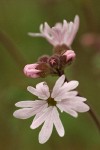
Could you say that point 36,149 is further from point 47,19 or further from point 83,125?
point 47,19

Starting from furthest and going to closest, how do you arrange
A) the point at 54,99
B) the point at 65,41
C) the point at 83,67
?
the point at 83,67, the point at 65,41, the point at 54,99

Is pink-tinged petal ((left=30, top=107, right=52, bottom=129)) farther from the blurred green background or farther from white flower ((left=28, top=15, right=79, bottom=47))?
the blurred green background

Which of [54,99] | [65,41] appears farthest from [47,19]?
[54,99]

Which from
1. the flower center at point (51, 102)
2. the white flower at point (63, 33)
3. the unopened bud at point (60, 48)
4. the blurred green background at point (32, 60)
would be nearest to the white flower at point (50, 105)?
the flower center at point (51, 102)

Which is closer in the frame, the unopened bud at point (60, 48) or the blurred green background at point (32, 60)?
the unopened bud at point (60, 48)

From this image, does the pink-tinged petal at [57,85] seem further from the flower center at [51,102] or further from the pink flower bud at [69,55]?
the pink flower bud at [69,55]

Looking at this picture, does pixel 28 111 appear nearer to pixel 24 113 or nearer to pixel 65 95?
pixel 24 113
